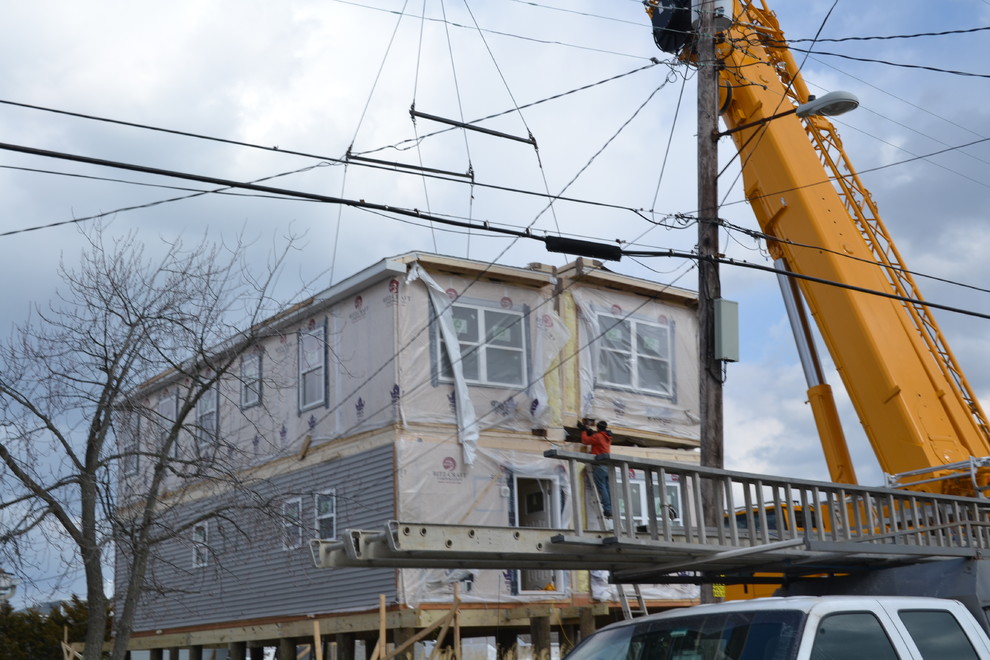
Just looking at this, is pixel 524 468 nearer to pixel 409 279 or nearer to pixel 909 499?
pixel 409 279

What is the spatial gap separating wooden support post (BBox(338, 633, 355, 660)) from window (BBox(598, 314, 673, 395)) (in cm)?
653

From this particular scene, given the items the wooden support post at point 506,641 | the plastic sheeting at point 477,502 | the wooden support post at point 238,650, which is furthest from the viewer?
the wooden support post at point 238,650

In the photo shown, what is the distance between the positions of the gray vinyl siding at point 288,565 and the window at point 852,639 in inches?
422

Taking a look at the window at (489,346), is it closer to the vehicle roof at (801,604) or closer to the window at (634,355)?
the window at (634,355)

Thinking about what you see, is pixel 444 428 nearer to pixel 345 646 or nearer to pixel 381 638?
pixel 381 638

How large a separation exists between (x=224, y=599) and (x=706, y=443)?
13.6 meters

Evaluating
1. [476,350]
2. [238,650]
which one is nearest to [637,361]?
[476,350]

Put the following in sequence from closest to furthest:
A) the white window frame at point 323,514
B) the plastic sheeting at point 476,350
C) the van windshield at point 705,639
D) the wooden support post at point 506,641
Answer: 1. the van windshield at point 705,639
2. the plastic sheeting at point 476,350
3. the wooden support post at point 506,641
4. the white window frame at point 323,514

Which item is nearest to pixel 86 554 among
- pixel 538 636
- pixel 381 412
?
pixel 381 412

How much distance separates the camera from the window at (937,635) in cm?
573

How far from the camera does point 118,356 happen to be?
14.2m

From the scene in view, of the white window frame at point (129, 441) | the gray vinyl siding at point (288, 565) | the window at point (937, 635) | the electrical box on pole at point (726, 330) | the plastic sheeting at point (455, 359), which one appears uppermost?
the plastic sheeting at point (455, 359)

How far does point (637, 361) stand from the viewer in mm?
21281

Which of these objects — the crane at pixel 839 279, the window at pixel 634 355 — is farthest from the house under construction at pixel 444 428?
the crane at pixel 839 279
